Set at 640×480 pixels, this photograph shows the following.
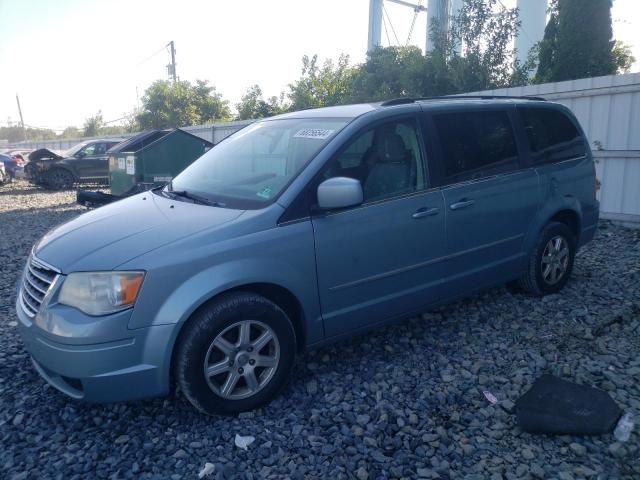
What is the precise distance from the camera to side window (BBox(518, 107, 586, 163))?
470 centimetres

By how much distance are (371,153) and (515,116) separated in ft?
5.54

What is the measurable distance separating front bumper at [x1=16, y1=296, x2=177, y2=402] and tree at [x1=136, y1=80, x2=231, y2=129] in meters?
29.6

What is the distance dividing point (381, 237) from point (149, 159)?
8303 millimetres

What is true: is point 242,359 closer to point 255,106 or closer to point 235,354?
point 235,354

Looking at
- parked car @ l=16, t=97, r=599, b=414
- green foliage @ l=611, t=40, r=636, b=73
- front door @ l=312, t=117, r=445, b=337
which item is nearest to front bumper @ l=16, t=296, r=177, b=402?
parked car @ l=16, t=97, r=599, b=414

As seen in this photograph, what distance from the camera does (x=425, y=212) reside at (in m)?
3.80

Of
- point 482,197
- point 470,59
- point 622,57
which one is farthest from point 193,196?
point 622,57

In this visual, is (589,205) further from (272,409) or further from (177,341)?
(177,341)

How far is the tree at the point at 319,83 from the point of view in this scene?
2439 cm

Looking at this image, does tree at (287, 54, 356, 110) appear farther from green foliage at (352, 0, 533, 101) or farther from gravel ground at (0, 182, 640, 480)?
gravel ground at (0, 182, 640, 480)

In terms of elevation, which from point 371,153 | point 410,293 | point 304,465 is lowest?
point 304,465

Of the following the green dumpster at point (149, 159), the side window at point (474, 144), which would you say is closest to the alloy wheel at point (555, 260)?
the side window at point (474, 144)

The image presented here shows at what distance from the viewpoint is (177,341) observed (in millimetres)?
2932

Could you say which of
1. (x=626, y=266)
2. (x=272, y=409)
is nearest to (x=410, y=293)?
(x=272, y=409)
